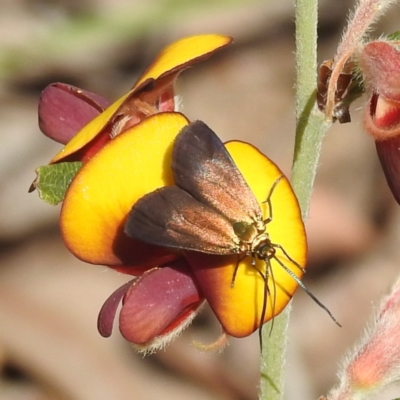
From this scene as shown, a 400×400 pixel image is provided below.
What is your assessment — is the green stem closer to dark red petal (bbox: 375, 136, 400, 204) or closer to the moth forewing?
dark red petal (bbox: 375, 136, 400, 204)

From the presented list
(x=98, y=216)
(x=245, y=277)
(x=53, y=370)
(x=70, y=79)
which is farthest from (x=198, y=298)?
(x=70, y=79)

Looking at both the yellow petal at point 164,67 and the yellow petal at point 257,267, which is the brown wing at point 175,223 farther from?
the yellow petal at point 164,67

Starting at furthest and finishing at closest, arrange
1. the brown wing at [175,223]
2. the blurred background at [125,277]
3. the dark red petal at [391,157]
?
the blurred background at [125,277], the dark red petal at [391,157], the brown wing at [175,223]

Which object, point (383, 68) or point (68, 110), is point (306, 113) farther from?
point (68, 110)

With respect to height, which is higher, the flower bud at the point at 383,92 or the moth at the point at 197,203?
the flower bud at the point at 383,92

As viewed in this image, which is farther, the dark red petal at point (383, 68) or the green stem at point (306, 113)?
the green stem at point (306, 113)

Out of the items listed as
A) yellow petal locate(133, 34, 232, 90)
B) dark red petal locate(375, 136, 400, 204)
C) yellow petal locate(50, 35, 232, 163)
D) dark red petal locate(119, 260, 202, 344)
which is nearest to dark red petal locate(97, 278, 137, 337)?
dark red petal locate(119, 260, 202, 344)

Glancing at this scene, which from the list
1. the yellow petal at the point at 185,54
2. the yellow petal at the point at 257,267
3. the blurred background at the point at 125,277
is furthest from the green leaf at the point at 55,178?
the blurred background at the point at 125,277

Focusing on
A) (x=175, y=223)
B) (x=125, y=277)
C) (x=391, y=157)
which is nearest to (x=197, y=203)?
(x=175, y=223)
